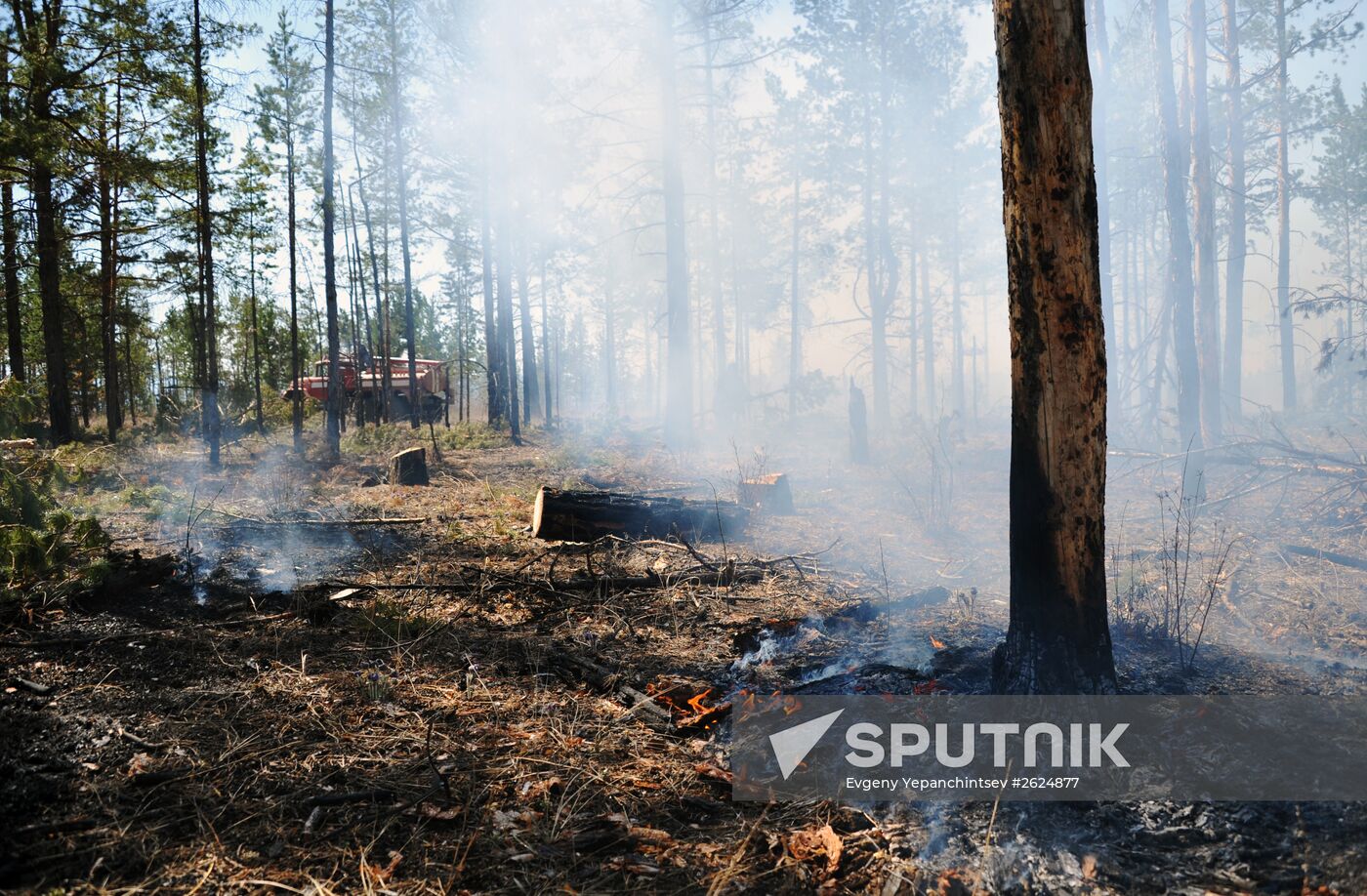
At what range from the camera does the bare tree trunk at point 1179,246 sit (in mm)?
10609

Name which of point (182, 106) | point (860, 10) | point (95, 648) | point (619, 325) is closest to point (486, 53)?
point (182, 106)

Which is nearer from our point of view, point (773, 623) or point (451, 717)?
point (451, 717)

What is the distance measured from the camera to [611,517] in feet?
21.8

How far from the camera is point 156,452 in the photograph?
42.9 feet

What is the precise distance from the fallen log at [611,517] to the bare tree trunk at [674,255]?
8356 mm

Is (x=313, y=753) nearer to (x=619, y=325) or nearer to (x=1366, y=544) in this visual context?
(x=1366, y=544)

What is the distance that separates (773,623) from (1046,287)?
2.53m

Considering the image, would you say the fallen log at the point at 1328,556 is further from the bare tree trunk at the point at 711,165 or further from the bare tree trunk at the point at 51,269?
the bare tree trunk at the point at 51,269

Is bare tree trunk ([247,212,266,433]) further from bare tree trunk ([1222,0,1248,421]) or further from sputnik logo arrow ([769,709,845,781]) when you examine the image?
bare tree trunk ([1222,0,1248,421])

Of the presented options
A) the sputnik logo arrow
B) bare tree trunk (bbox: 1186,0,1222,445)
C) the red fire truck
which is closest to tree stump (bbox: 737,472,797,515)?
the sputnik logo arrow

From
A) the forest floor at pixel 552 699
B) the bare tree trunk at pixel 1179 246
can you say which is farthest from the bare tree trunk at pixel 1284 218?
the forest floor at pixel 552 699

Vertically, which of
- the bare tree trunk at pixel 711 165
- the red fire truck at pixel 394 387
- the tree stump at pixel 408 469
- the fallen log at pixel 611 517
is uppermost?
the bare tree trunk at pixel 711 165

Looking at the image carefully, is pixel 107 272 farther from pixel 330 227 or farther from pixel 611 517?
pixel 611 517

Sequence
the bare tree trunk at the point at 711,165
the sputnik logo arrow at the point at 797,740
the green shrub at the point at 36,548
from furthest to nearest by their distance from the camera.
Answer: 1. the bare tree trunk at the point at 711,165
2. the green shrub at the point at 36,548
3. the sputnik logo arrow at the point at 797,740
